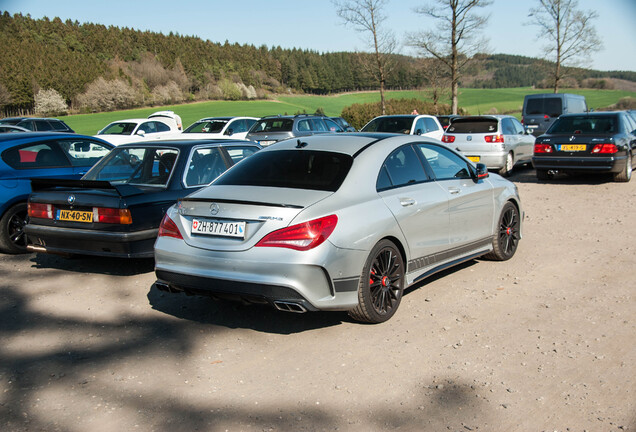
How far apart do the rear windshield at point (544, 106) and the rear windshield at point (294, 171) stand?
22.9 m

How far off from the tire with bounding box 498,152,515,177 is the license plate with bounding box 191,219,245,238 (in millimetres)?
12536

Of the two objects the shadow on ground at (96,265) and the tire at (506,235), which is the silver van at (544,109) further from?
the shadow on ground at (96,265)

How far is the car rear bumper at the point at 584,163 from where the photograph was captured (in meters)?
13.0

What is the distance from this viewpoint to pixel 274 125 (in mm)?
19906

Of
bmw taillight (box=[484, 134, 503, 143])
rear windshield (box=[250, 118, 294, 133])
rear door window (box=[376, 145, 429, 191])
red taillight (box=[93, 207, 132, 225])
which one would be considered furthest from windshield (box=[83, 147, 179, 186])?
rear windshield (box=[250, 118, 294, 133])

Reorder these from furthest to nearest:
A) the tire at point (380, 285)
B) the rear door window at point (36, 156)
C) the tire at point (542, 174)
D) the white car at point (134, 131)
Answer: the white car at point (134, 131) → the tire at point (542, 174) → the rear door window at point (36, 156) → the tire at point (380, 285)

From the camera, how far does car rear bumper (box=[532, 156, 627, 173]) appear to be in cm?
1299

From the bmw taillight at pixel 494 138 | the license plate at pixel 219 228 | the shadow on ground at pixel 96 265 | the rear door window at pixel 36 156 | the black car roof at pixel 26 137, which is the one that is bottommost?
the shadow on ground at pixel 96 265

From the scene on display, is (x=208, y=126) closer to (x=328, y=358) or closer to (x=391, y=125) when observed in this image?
(x=391, y=125)

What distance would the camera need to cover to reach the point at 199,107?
77125 mm

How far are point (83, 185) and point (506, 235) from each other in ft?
15.9

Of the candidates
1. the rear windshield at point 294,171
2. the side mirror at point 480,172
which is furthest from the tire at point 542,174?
the rear windshield at point 294,171

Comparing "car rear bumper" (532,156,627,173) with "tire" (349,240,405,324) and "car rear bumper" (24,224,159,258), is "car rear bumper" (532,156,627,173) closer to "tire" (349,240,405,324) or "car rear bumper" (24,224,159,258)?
"tire" (349,240,405,324)

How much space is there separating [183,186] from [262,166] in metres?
1.71
